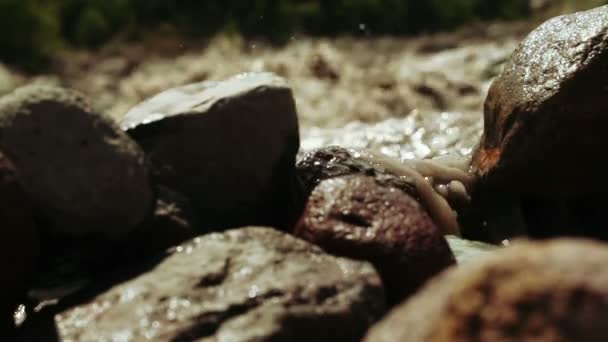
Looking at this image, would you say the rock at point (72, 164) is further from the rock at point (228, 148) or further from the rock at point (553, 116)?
the rock at point (553, 116)

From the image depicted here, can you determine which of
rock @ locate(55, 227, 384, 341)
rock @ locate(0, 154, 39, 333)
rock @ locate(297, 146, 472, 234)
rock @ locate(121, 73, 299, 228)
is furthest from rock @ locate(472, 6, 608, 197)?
rock @ locate(0, 154, 39, 333)

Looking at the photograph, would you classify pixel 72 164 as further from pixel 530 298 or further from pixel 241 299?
pixel 530 298

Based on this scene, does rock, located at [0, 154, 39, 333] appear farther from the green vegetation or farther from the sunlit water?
the green vegetation

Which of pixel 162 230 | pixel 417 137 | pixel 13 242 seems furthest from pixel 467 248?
pixel 417 137

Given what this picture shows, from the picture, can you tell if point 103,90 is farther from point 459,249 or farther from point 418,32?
point 459,249

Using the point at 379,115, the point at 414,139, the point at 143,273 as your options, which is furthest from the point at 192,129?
the point at 379,115

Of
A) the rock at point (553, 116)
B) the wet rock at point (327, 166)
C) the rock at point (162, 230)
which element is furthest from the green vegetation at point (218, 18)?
the rock at point (162, 230)
